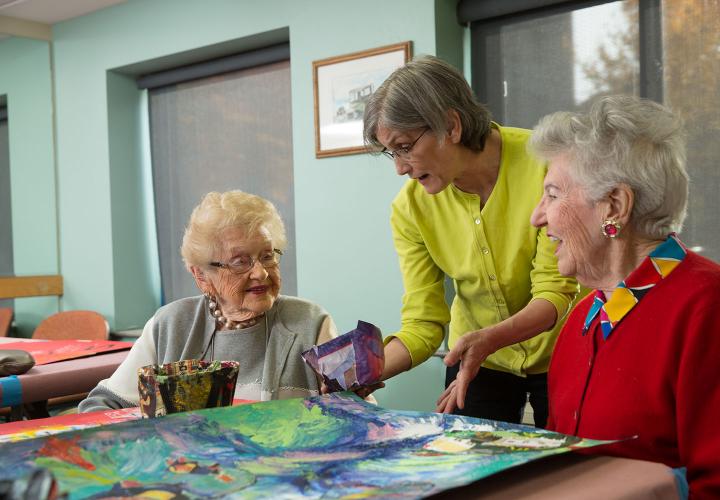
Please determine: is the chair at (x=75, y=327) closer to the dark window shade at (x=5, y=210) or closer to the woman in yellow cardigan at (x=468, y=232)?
the dark window shade at (x=5, y=210)

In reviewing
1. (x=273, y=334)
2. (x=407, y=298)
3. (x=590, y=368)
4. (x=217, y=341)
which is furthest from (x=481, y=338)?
(x=217, y=341)

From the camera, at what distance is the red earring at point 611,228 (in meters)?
1.22

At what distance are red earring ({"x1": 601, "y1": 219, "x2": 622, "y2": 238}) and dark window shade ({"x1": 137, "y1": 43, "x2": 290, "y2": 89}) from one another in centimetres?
334

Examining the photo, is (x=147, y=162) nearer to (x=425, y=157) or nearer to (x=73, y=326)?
(x=73, y=326)

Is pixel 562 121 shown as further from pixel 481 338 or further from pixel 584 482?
pixel 584 482

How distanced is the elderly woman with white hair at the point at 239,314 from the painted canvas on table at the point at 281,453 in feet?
2.39

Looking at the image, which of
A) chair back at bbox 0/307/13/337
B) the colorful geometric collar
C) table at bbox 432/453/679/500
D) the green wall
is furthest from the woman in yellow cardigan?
chair back at bbox 0/307/13/337

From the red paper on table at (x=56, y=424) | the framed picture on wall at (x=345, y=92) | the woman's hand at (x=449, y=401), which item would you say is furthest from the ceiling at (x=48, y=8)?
the woman's hand at (x=449, y=401)

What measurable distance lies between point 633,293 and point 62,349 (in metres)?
1.78

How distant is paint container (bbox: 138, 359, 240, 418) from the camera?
3.32 feet

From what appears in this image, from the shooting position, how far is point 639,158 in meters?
1.20

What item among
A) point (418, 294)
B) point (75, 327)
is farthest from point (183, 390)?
point (75, 327)

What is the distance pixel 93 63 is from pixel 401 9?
2453 mm

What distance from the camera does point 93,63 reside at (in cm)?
508
